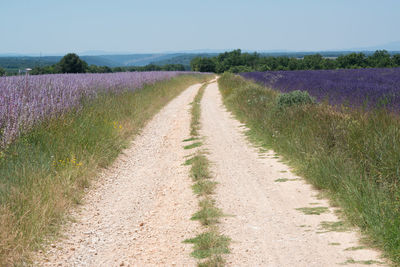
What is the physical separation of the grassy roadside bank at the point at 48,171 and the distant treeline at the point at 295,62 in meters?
54.6

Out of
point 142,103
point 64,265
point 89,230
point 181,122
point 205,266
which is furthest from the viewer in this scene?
point 142,103

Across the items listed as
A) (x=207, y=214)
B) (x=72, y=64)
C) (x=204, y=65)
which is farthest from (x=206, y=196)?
(x=204, y=65)

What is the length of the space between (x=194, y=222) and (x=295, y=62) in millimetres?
80240

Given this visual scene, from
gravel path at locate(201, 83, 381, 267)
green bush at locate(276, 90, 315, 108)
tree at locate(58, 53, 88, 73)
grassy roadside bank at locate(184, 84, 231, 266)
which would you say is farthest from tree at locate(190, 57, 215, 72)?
grassy roadside bank at locate(184, 84, 231, 266)

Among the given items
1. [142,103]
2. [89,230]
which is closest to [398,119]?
[89,230]

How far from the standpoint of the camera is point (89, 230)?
5762 mm

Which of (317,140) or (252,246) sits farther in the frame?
(317,140)

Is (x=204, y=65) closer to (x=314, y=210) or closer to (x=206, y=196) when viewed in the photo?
(x=206, y=196)

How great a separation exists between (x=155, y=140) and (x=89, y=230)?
Answer: 7.51 meters

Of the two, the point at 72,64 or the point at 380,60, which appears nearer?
the point at 72,64

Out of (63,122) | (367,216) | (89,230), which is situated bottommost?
(89,230)

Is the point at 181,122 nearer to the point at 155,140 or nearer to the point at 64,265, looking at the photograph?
the point at 155,140

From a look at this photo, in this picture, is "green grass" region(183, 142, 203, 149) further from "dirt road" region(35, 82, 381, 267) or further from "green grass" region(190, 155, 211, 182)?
"green grass" region(190, 155, 211, 182)

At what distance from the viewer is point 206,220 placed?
5594mm
